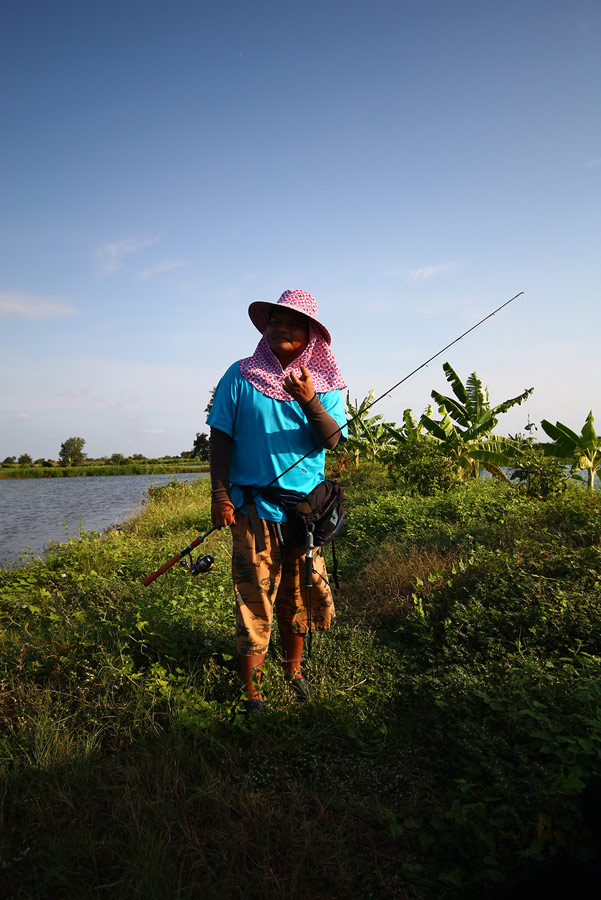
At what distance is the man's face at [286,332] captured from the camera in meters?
2.87

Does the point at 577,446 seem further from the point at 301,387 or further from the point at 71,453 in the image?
the point at 71,453

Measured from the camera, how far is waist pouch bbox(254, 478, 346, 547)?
9.11 ft

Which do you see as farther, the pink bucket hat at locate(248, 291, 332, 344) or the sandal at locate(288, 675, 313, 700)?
the sandal at locate(288, 675, 313, 700)

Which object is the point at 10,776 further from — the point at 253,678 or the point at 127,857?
the point at 253,678

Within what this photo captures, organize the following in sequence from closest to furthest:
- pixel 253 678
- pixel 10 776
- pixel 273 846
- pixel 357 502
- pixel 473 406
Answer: pixel 273 846, pixel 10 776, pixel 253 678, pixel 357 502, pixel 473 406

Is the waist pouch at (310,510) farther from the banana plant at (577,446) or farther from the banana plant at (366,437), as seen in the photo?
the banana plant at (366,437)

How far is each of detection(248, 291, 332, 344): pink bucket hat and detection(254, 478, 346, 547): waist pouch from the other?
3.03 feet

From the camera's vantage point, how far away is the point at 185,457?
61.5m

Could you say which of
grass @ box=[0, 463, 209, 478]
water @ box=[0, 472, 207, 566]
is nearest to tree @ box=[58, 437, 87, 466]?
grass @ box=[0, 463, 209, 478]

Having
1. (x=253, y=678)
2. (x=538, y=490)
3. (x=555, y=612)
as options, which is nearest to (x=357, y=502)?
(x=538, y=490)

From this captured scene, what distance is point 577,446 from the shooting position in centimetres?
932

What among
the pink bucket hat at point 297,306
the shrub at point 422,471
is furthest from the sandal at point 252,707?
the shrub at point 422,471

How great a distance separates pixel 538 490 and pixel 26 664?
7.07 metres

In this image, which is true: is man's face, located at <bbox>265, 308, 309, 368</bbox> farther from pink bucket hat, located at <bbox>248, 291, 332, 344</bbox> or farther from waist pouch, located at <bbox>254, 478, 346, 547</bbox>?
waist pouch, located at <bbox>254, 478, 346, 547</bbox>
